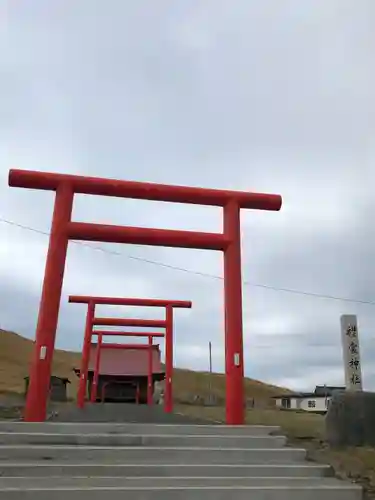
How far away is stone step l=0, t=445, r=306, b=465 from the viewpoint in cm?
446

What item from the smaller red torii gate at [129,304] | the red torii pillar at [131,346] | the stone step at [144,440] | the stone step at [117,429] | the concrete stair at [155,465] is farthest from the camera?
the red torii pillar at [131,346]

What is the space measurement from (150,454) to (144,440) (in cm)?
38

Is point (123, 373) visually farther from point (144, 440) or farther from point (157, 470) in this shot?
point (157, 470)

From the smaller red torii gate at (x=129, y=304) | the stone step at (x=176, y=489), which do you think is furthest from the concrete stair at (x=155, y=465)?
the smaller red torii gate at (x=129, y=304)

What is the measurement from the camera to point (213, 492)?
372 cm

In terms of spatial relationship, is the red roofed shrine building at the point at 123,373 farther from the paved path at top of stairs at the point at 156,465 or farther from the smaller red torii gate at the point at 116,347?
the paved path at top of stairs at the point at 156,465

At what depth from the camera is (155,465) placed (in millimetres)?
4223

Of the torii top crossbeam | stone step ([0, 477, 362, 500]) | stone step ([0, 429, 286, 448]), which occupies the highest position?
the torii top crossbeam

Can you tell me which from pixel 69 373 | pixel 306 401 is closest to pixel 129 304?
pixel 306 401

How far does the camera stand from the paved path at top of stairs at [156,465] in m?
3.70

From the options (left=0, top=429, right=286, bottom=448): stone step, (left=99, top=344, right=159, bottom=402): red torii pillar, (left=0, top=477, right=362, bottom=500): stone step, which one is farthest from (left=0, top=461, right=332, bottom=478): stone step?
(left=99, top=344, right=159, bottom=402): red torii pillar

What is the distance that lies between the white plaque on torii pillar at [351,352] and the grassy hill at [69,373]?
4379 cm

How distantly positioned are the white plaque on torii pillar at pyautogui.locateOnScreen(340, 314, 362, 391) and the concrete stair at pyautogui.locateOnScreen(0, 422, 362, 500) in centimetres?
277

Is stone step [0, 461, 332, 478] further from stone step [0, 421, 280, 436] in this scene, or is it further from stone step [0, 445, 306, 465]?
stone step [0, 421, 280, 436]
